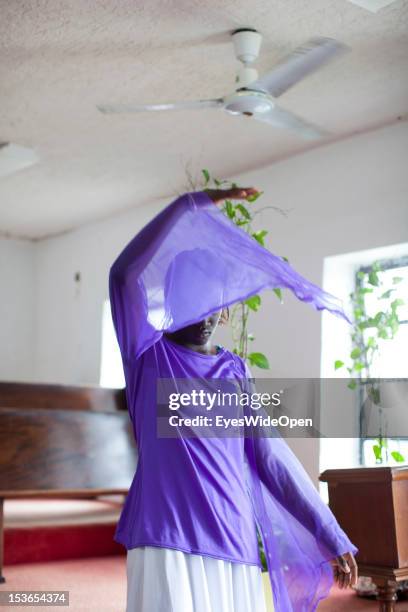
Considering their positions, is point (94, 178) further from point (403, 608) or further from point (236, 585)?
point (236, 585)

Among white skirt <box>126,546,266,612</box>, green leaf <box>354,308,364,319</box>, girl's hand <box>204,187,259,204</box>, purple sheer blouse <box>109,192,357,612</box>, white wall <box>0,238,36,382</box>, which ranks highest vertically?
white wall <box>0,238,36,382</box>

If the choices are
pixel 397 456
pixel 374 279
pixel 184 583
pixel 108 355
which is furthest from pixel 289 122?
pixel 108 355

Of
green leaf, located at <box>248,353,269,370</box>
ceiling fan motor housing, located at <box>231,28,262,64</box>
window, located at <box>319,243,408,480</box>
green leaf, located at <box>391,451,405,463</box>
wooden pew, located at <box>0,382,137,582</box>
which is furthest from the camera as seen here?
window, located at <box>319,243,408,480</box>

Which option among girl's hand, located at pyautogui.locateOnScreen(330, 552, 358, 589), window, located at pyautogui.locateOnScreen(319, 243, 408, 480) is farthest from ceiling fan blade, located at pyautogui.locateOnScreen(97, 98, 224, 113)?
girl's hand, located at pyautogui.locateOnScreen(330, 552, 358, 589)

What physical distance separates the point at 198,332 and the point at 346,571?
0.71 m

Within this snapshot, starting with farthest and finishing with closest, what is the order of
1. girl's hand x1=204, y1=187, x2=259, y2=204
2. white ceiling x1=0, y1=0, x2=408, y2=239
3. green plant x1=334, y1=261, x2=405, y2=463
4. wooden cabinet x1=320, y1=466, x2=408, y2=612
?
green plant x1=334, y1=261, x2=405, y2=463
white ceiling x1=0, y1=0, x2=408, y2=239
wooden cabinet x1=320, y1=466, x2=408, y2=612
girl's hand x1=204, y1=187, x2=259, y2=204

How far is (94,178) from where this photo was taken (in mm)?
6312

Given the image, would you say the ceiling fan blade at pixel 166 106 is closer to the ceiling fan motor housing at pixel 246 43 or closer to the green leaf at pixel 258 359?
the ceiling fan motor housing at pixel 246 43

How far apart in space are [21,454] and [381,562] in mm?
2570

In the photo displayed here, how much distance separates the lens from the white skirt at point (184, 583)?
1670 mm

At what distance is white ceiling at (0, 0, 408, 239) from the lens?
3590 mm

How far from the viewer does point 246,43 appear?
3736 millimetres

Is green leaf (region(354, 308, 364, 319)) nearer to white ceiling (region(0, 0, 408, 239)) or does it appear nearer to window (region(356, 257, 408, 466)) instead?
window (region(356, 257, 408, 466))

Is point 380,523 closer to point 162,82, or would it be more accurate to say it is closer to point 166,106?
point 166,106
